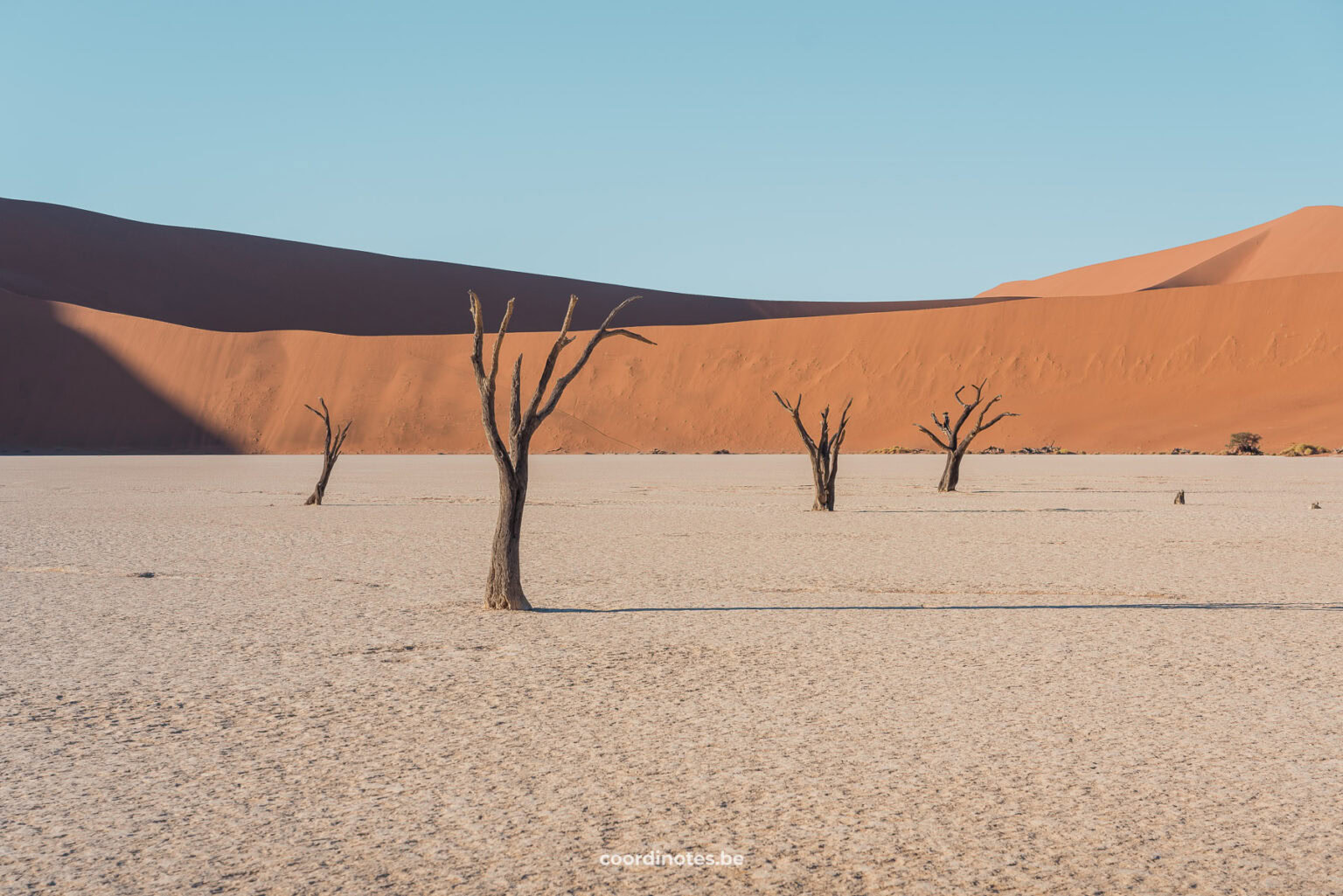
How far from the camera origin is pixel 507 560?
1020cm

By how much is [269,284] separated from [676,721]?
109422 mm

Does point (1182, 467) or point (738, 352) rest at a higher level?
point (738, 352)

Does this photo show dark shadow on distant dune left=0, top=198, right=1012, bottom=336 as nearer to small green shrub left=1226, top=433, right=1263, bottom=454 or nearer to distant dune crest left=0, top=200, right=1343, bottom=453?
distant dune crest left=0, top=200, right=1343, bottom=453

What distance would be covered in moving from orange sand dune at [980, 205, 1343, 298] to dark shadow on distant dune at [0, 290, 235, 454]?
89933 mm

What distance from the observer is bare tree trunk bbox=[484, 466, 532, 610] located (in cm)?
1010

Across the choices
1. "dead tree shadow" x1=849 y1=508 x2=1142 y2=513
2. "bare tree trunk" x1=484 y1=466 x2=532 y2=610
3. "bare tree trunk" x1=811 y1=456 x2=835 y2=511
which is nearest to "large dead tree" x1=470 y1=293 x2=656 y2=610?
"bare tree trunk" x1=484 y1=466 x2=532 y2=610

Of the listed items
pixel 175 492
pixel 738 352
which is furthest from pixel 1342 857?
pixel 738 352

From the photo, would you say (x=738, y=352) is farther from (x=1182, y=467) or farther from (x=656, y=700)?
(x=656, y=700)

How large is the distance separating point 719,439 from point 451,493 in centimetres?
4389

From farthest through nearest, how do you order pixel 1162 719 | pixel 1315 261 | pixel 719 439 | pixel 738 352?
1. pixel 1315 261
2. pixel 738 352
3. pixel 719 439
4. pixel 1162 719

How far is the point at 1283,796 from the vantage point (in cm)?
486

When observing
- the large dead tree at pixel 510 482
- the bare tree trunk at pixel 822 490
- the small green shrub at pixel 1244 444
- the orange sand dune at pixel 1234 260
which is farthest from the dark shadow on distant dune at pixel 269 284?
the large dead tree at pixel 510 482

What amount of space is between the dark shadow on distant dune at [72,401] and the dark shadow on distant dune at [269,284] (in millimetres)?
22792

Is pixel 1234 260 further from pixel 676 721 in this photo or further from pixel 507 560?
pixel 676 721
